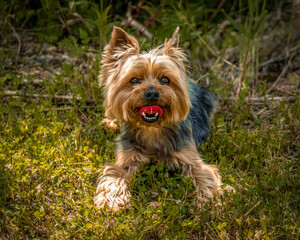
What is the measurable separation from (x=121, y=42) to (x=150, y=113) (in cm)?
86

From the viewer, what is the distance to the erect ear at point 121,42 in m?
3.58

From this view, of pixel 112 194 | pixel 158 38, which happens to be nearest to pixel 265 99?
pixel 158 38

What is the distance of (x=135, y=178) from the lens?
3623 mm

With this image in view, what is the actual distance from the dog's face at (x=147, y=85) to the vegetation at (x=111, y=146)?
24.5 inches

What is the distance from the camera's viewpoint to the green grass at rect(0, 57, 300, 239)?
2979 millimetres

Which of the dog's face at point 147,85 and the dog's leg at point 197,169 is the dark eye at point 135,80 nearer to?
the dog's face at point 147,85

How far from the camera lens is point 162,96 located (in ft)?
11.0

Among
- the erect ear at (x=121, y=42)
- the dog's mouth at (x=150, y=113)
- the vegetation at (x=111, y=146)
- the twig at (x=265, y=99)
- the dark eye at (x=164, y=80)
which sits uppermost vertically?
the erect ear at (x=121, y=42)

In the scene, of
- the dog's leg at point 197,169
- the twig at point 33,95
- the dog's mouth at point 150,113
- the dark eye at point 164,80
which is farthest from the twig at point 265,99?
the twig at point 33,95

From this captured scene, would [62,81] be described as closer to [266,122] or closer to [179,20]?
[179,20]

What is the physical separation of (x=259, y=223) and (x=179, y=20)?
319 cm

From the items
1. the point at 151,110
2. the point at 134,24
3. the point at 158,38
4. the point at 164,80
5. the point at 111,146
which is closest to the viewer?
the point at 151,110

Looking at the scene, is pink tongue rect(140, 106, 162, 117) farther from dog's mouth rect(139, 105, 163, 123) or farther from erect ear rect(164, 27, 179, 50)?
erect ear rect(164, 27, 179, 50)

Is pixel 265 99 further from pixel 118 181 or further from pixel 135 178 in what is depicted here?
pixel 118 181
